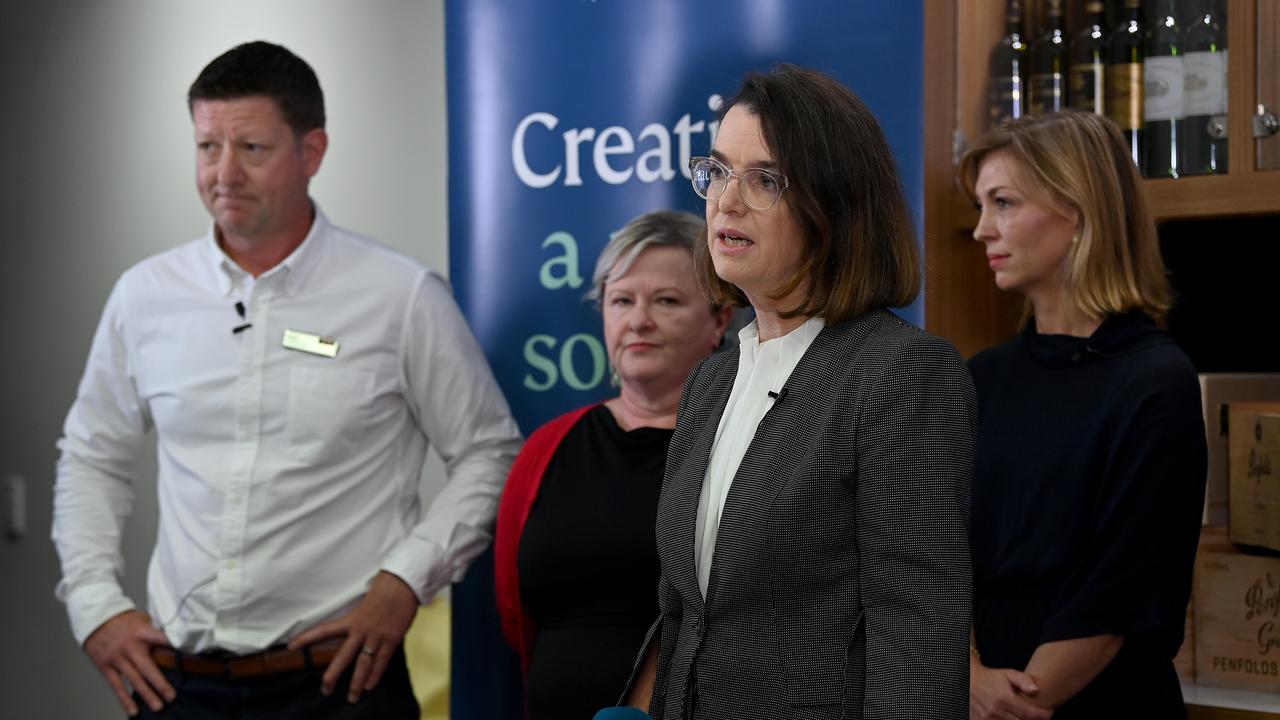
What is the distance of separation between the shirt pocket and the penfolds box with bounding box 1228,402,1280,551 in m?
1.68

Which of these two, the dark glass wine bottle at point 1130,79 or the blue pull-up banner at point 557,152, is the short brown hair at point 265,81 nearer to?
the blue pull-up banner at point 557,152

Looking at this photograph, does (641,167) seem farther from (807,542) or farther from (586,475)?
(807,542)

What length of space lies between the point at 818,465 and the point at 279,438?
155 centimetres

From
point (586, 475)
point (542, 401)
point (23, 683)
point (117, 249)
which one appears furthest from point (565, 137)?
point (23, 683)

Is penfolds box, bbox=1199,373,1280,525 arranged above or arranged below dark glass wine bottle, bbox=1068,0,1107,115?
below

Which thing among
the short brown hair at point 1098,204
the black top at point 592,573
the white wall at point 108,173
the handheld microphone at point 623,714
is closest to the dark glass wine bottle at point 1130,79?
the short brown hair at point 1098,204

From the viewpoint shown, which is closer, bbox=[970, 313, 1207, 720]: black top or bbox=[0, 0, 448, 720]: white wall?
bbox=[970, 313, 1207, 720]: black top

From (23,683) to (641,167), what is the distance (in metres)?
3.03

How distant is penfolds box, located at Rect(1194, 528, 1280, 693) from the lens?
7.88 ft

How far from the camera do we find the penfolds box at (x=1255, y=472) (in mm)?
2342

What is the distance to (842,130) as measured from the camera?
142cm

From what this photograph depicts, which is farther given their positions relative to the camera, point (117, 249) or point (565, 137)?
point (117, 249)

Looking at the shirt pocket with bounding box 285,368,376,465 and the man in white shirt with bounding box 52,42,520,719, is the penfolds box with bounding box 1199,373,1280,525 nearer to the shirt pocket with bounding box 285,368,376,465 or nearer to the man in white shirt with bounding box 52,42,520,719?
the man in white shirt with bounding box 52,42,520,719

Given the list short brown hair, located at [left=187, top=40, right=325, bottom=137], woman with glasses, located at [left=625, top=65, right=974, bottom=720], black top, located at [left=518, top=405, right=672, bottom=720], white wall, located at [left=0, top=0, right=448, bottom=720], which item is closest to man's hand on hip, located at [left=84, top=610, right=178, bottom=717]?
black top, located at [left=518, top=405, right=672, bottom=720]
